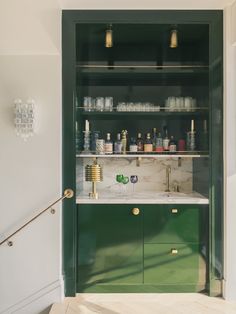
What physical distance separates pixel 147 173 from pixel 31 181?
125 cm

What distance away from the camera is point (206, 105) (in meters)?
3.10

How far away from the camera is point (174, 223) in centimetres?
303

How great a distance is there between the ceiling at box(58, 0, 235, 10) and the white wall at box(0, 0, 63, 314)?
0.55ft

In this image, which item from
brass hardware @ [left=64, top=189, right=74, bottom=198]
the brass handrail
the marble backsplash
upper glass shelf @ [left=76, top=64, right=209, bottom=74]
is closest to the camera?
the brass handrail

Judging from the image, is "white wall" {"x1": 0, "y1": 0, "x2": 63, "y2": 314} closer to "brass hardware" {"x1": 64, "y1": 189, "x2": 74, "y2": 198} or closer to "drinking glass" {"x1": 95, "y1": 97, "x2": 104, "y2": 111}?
"brass hardware" {"x1": 64, "y1": 189, "x2": 74, "y2": 198}

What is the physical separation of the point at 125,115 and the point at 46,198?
42.5 inches

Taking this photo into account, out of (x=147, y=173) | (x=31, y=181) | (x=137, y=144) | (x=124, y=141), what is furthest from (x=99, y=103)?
(x=31, y=181)

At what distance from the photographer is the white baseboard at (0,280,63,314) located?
112 inches

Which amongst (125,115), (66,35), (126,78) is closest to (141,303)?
(125,115)

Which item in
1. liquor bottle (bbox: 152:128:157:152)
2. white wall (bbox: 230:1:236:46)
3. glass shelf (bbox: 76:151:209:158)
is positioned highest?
white wall (bbox: 230:1:236:46)

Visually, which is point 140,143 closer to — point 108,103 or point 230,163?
point 108,103

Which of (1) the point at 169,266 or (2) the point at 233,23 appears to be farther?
(1) the point at 169,266

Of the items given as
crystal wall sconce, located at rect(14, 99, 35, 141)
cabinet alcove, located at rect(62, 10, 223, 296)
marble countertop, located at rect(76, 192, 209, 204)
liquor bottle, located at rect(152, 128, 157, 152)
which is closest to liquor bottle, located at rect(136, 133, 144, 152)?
liquor bottle, located at rect(152, 128, 157, 152)

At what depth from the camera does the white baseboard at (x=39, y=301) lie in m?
2.86
